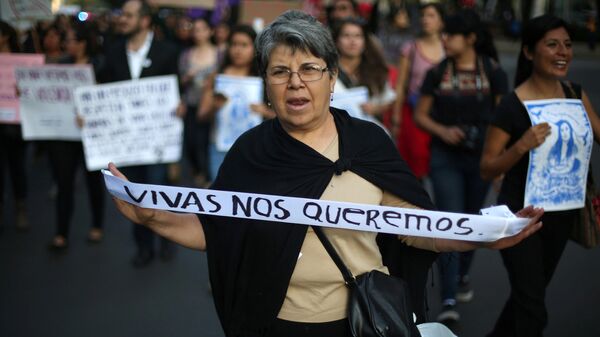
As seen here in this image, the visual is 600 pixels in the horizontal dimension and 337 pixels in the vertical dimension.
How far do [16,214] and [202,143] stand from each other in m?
2.84

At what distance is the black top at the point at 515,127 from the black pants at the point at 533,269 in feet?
0.64

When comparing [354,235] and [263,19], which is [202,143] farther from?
[354,235]

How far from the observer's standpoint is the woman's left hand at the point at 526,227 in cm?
267

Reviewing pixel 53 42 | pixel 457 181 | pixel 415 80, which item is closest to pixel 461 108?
pixel 457 181

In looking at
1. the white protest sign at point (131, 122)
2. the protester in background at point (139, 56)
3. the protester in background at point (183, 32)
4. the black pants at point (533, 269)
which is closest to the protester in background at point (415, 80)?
the white protest sign at point (131, 122)

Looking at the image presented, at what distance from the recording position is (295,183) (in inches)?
113

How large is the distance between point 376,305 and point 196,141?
7.86m

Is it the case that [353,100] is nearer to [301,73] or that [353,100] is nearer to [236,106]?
[236,106]

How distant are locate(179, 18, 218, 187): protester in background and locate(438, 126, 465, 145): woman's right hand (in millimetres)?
3946

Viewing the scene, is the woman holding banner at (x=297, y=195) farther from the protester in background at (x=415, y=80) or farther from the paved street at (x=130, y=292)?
the protester in background at (x=415, y=80)

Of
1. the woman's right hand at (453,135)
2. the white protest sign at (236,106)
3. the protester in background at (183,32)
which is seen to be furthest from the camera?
the protester in background at (183,32)

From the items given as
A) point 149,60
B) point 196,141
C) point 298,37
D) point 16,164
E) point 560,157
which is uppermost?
point 298,37

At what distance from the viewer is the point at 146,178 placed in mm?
7219

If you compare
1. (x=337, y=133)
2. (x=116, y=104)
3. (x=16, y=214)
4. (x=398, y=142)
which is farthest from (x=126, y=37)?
(x=337, y=133)
